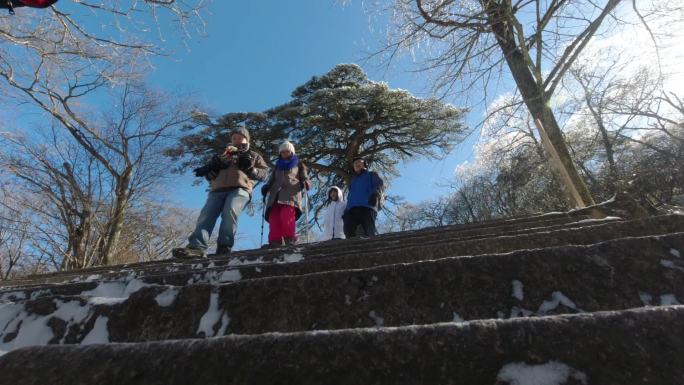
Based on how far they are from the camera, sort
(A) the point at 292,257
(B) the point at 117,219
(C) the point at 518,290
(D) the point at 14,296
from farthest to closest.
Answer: (B) the point at 117,219, (A) the point at 292,257, (D) the point at 14,296, (C) the point at 518,290

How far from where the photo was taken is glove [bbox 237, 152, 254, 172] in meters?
4.32

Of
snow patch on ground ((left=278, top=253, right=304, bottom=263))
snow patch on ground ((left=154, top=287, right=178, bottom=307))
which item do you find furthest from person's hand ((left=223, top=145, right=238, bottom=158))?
snow patch on ground ((left=154, top=287, right=178, bottom=307))

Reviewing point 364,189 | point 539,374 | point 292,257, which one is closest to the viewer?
point 539,374

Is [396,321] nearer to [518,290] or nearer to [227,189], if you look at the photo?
[518,290]

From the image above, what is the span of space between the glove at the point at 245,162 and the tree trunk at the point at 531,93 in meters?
3.41

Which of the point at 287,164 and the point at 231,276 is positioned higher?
the point at 287,164

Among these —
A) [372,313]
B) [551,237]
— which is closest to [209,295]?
[372,313]

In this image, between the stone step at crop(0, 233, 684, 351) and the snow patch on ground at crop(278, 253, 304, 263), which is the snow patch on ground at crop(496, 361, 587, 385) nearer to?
the stone step at crop(0, 233, 684, 351)

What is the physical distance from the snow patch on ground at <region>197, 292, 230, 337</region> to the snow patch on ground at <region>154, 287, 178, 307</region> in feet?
0.45

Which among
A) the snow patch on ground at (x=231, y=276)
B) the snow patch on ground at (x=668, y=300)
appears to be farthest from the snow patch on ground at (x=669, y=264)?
the snow patch on ground at (x=231, y=276)

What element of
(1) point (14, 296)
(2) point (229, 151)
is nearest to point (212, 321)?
(1) point (14, 296)

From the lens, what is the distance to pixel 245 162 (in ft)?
14.2

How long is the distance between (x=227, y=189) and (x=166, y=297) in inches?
126

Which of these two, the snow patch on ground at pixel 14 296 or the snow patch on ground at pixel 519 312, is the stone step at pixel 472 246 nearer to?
the snow patch on ground at pixel 14 296
